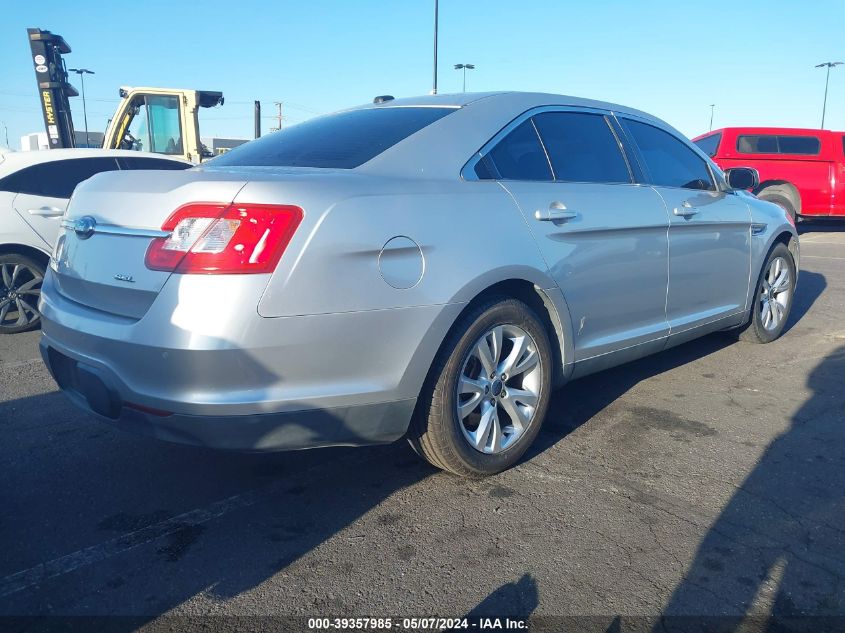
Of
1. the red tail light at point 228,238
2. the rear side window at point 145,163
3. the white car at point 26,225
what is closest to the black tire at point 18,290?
the white car at point 26,225

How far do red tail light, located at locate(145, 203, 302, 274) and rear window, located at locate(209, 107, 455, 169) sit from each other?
578 millimetres

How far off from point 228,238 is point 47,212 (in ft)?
15.1

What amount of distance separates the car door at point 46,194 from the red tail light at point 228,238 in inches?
171

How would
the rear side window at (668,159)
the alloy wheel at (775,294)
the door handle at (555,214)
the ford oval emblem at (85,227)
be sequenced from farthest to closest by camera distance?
the alloy wheel at (775,294)
the rear side window at (668,159)
the door handle at (555,214)
the ford oval emblem at (85,227)

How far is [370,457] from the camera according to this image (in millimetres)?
3428

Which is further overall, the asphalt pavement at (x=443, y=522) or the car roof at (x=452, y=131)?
the car roof at (x=452, y=131)

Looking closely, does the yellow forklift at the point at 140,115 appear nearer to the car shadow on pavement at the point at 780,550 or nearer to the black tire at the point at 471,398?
the black tire at the point at 471,398

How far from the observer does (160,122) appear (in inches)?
429

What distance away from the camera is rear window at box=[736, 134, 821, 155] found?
13.8m

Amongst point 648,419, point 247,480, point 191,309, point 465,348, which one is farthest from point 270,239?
point 648,419

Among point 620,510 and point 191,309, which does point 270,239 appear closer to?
point 191,309

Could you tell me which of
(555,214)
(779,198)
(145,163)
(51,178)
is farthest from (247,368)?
(779,198)

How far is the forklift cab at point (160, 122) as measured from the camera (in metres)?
10.7

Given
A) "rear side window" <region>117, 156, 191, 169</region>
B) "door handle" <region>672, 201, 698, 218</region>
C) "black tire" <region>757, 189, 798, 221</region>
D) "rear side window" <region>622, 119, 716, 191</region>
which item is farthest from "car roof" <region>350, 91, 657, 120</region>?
"black tire" <region>757, 189, 798, 221</region>
